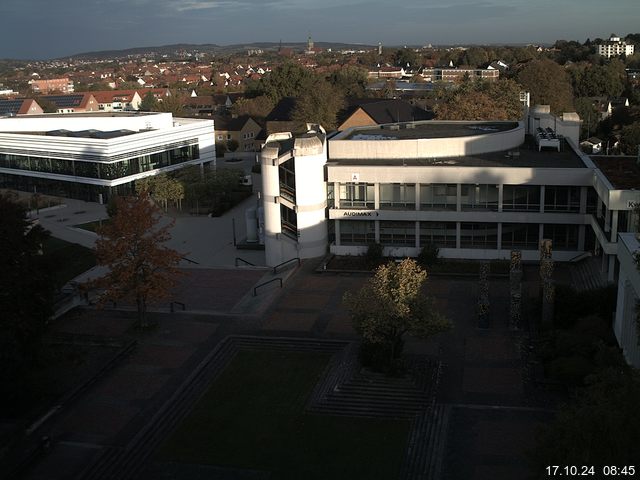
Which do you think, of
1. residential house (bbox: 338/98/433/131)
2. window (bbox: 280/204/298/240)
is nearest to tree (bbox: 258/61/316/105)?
residential house (bbox: 338/98/433/131)

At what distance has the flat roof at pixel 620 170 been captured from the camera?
33000 mm

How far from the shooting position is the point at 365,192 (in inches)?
1550

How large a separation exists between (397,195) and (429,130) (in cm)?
1162

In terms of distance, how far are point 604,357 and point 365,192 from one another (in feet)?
63.4

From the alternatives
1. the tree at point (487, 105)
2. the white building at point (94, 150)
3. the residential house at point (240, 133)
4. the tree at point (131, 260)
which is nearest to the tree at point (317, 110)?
the residential house at point (240, 133)

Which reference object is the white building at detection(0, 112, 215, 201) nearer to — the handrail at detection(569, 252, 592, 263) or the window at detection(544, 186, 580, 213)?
the window at detection(544, 186, 580, 213)

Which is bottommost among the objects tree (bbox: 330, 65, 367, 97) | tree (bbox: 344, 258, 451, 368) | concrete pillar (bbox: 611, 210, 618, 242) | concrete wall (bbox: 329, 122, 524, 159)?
tree (bbox: 344, 258, 451, 368)

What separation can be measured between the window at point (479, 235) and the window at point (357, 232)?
4.89 meters

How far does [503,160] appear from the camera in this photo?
40656mm

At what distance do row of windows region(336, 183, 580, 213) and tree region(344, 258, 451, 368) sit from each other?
46.7 feet

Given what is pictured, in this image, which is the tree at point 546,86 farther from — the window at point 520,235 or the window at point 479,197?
the window at point 479,197

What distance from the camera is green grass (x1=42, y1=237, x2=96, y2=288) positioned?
132 feet

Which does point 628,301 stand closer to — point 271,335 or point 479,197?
point 271,335

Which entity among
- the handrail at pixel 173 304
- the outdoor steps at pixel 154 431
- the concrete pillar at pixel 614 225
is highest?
the concrete pillar at pixel 614 225
